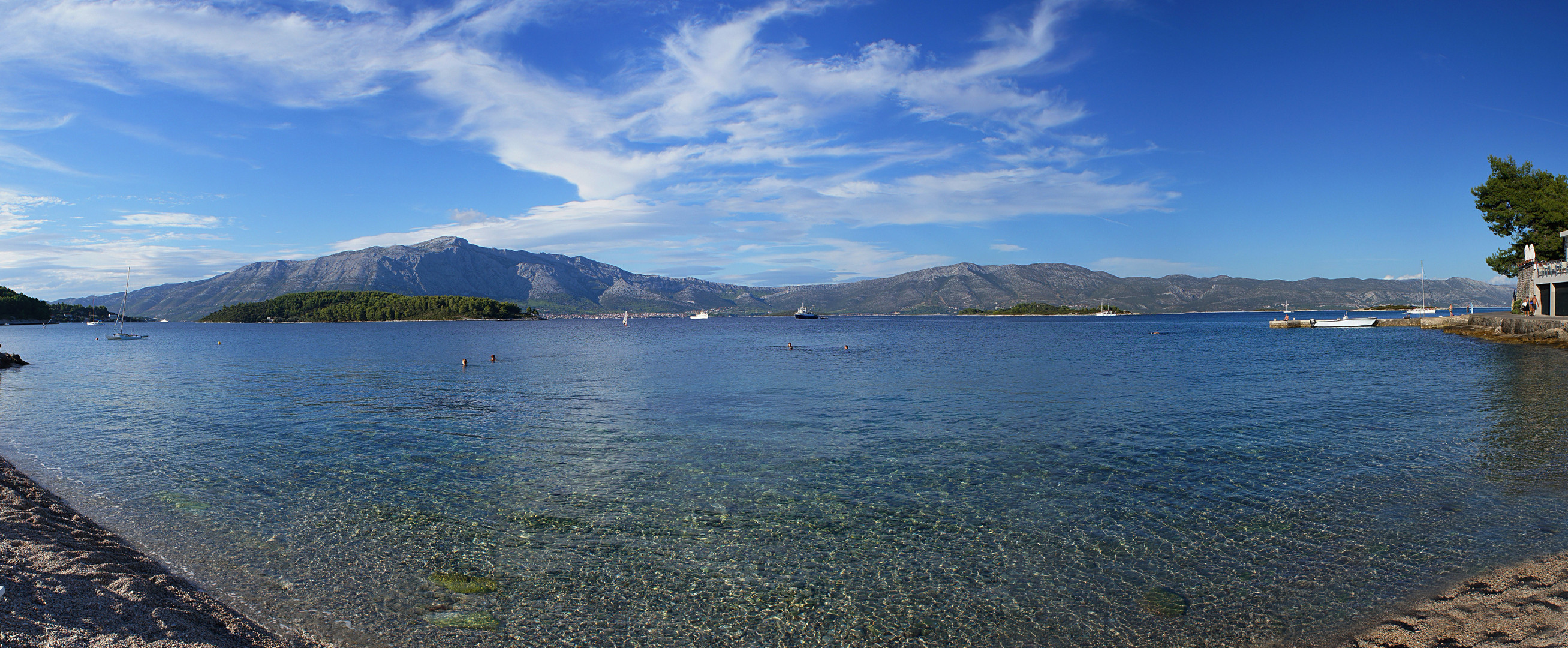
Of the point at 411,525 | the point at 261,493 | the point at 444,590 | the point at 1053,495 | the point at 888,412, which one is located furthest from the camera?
the point at 888,412

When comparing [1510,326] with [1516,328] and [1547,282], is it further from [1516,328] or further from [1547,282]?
[1547,282]

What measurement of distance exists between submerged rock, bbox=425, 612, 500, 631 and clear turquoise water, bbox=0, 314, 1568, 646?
50 millimetres

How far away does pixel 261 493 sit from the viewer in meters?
13.7

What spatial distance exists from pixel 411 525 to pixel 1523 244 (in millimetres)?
90431

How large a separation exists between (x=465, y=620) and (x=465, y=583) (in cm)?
114

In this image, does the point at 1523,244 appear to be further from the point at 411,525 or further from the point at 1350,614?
the point at 411,525

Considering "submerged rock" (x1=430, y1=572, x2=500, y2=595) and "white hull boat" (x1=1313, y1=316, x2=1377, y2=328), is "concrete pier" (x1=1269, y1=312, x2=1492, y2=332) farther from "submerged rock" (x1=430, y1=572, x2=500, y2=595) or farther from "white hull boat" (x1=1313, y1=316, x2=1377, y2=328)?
"submerged rock" (x1=430, y1=572, x2=500, y2=595)

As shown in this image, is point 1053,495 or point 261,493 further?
point 261,493

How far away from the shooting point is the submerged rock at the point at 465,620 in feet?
25.9

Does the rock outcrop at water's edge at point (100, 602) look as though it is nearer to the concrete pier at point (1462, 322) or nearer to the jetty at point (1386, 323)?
the concrete pier at point (1462, 322)

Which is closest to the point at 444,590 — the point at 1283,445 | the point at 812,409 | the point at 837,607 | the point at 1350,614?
the point at 837,607

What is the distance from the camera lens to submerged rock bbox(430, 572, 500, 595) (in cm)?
888

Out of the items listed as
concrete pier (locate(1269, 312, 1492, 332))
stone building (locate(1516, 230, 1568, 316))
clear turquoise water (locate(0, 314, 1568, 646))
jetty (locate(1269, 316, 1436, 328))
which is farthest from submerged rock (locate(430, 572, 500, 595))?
jetty (locate(1269, 316, 1436, 328))

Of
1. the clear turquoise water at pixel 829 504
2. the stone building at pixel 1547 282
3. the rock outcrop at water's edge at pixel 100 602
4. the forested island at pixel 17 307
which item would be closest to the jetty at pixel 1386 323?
the stone building at pixel 1547 282
